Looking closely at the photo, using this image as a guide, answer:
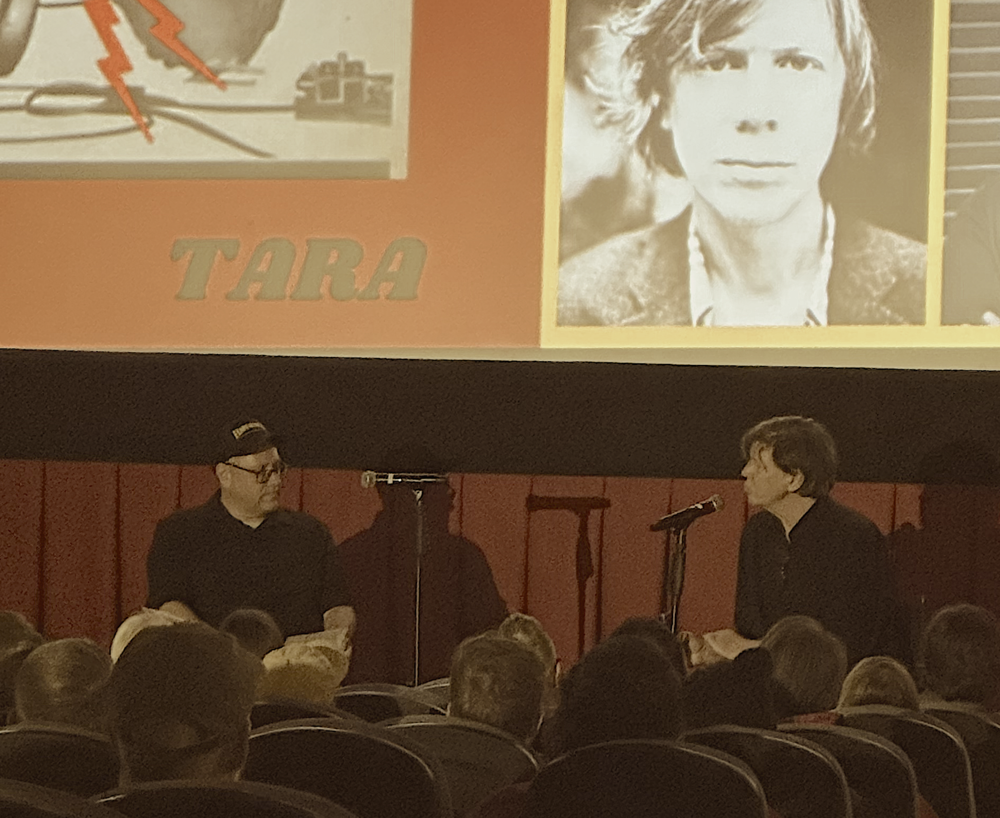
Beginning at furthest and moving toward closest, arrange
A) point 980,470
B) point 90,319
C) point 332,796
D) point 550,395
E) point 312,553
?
point 90,319 < point 550,395 < point 980,470 < point 312,553 < point 332,796

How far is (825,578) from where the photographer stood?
3.92 m

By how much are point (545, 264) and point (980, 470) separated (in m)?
1.69

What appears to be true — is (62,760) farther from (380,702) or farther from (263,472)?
(263,472)

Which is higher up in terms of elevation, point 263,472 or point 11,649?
point 263,472

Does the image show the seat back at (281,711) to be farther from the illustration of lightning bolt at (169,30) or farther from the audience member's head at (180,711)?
the illustration of lightning bolt at (169,30)

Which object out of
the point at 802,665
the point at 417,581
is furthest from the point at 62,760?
the point at 417,581

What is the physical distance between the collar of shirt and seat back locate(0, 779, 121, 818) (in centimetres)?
408

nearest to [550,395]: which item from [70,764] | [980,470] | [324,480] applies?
[324,480]

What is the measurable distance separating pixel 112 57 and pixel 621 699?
438 centimetres

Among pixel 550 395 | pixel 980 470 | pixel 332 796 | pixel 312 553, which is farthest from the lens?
pixel 550 395

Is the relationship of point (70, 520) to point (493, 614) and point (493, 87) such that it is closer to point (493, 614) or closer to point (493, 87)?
point (493, 614)

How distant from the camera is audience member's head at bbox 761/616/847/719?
2.73 m

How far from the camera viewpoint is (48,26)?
5.72 meters

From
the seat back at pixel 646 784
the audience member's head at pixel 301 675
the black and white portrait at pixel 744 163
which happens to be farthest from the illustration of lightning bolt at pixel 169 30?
the seat back at pixel 646 784
